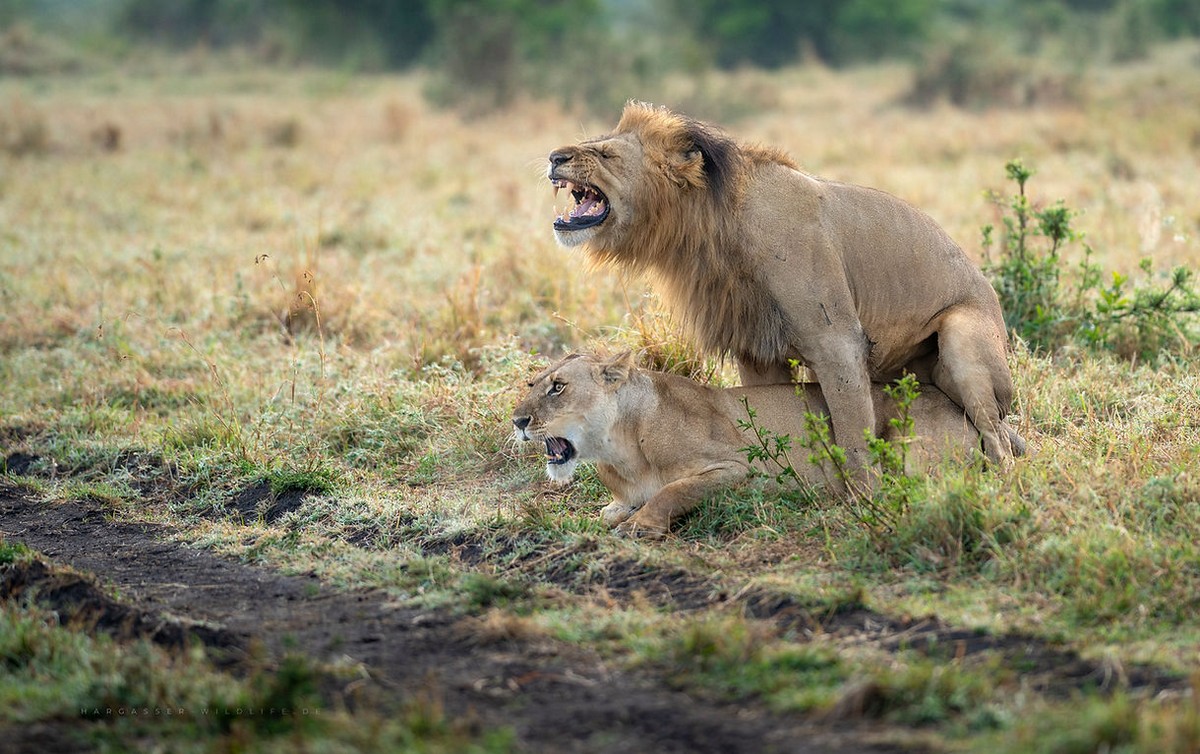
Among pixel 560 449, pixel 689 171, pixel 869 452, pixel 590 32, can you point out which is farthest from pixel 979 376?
pixel 590 32

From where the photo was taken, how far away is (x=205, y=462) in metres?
6.74

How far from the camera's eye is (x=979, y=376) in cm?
574

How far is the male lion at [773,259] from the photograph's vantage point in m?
5.62

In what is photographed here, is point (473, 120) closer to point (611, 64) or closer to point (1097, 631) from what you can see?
point (611, 64)

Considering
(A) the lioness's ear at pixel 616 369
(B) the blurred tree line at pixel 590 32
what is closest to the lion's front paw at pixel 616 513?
(A) the lioness's ear at pixel 616 369

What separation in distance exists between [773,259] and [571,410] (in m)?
1.03

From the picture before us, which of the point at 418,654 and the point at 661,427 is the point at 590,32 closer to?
the point at 661,427

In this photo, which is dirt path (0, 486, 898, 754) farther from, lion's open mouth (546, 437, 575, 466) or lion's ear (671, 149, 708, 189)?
lion's ear (671, 149, 708, 189)

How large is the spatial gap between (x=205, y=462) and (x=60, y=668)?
2.59 meters

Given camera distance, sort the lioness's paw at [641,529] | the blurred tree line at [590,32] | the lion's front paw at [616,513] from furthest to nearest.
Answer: the blurred tree line at [590,32]
the lion's front paw at [616,513]
the lioness's paw at [641,529]

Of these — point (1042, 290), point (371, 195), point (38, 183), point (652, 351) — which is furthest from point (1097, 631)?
point (38, 183)

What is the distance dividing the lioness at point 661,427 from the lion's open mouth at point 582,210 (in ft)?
1.90

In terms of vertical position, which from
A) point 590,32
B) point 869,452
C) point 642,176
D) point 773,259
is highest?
point 590,32

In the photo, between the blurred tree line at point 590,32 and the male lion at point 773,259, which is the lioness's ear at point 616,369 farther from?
the blurred tree line at point 590,32
